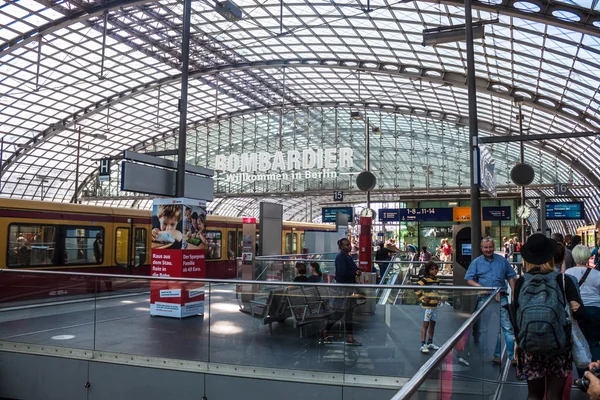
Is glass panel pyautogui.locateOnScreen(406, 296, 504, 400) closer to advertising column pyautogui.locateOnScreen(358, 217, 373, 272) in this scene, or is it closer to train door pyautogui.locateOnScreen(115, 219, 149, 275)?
advertising column pyautogui.locateOnScreen(358, 217, 373, 272)

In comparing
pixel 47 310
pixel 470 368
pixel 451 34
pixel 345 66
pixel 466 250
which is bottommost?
pixel 47 310

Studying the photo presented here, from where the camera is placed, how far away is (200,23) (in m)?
34.3

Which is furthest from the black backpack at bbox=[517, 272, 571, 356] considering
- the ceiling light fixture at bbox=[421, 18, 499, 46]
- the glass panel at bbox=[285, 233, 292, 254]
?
the glass panel at bbox=[285, 233, 292, 254]

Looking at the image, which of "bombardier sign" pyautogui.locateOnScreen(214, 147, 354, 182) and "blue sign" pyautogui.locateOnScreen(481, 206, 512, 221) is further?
"bombardier sign" pyautogui.locateOnScreen(214, 147, 354, 182)

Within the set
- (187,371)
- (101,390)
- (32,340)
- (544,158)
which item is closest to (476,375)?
(187,371)

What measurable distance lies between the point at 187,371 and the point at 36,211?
9483 mm

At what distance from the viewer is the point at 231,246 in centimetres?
2483

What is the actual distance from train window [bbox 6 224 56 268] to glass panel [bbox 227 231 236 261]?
9.72m

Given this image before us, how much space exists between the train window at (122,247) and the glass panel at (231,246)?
6761 mm

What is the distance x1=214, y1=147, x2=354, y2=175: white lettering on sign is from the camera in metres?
33.9

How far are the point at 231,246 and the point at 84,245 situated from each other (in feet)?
29.1

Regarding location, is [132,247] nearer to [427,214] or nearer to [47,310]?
[47,310]

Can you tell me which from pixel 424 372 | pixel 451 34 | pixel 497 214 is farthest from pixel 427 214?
pixel 424 372

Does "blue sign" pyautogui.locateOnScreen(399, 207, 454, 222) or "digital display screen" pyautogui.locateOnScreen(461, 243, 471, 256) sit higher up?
"blue sign" pyautogui.locateOnScreen(399, 207, 454, 222)
